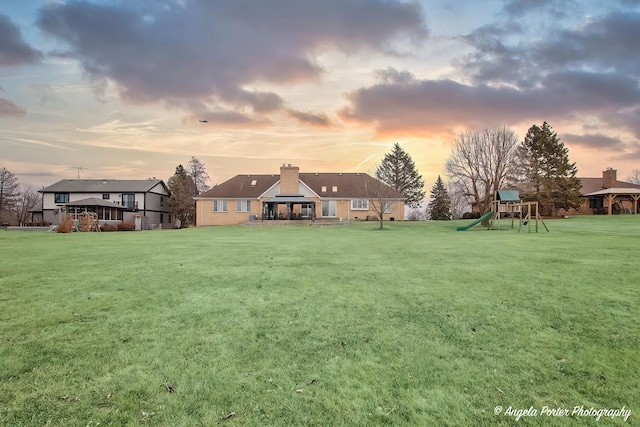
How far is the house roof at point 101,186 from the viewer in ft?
175

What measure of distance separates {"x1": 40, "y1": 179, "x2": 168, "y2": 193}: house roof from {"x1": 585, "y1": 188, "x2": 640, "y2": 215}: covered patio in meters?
64.4

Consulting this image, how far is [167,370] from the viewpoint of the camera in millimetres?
3627

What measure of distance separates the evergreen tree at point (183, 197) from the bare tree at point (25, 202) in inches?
877

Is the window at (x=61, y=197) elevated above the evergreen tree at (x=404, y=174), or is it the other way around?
the evergreen tree at (x=404, y=174)

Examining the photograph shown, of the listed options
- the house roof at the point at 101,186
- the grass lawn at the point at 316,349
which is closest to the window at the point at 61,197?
the house roof at the point at 101,186

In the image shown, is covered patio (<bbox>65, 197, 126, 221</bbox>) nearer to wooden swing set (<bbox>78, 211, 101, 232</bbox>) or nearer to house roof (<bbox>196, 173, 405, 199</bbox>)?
wooden swing set (<bbox>78, 211, 101, 232</bbox>)

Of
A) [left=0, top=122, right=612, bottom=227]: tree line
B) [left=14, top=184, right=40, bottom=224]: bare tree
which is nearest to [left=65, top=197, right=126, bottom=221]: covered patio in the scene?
[left=0, top=122, right=612, bottom=227]: tree line

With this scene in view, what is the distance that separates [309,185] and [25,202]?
5390 centimetres

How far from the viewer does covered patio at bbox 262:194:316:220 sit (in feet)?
131

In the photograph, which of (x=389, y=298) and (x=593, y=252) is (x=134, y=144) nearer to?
(x=389, y=298)

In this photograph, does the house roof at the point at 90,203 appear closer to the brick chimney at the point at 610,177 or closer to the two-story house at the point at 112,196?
the two-story house at the point at 112,196

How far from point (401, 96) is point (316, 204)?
21522 mm

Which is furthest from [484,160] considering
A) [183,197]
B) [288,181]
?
[183,197]

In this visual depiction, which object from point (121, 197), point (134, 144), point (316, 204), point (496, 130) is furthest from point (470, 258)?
point (121, 197)
